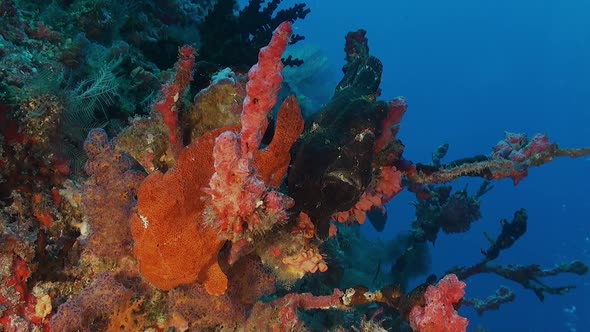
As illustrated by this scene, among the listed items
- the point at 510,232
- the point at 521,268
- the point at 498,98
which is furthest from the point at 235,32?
the point at 498,98

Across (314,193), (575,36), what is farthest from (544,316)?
(575,36)

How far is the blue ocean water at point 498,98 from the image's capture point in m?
57.5

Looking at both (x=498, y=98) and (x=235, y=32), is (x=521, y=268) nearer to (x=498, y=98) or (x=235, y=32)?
(x=235, y=32)

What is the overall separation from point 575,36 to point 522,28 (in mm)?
15617

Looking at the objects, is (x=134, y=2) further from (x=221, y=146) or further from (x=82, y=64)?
(x=221, y=146)

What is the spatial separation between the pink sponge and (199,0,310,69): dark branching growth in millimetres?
3350

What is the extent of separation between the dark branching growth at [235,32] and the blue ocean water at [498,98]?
42.5 m

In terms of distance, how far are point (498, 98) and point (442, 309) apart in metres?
123

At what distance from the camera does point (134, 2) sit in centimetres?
573

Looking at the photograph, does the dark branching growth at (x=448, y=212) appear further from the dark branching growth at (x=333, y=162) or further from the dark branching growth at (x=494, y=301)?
the dark branching growth at (x=333, y=162)

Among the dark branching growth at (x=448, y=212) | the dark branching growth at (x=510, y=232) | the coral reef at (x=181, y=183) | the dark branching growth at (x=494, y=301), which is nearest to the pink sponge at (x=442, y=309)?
the coral reef at (x=181, y=183)

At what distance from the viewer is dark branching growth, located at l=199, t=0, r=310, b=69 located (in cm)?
535

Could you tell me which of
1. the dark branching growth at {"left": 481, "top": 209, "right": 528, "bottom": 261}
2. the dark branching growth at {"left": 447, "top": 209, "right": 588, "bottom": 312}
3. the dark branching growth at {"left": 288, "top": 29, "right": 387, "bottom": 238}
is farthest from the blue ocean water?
the dark branching growth at {"left": 288, "top": 29, "right": 387, "bottom": 238}

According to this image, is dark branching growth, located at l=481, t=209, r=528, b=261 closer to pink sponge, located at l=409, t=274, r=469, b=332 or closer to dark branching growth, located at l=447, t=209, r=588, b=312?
dark branching growth, located at l=447, t=209, r=588, b=312
